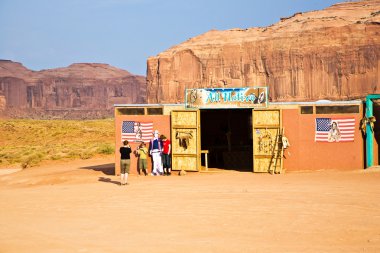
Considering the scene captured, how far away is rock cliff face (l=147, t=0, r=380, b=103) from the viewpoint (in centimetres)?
11444

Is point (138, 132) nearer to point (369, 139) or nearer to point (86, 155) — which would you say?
point (369, 139)

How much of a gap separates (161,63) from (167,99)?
32.3 ft

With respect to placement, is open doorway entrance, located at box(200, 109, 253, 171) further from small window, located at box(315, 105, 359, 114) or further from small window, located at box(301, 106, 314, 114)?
small window, located at box(315, 105, 359, 114)

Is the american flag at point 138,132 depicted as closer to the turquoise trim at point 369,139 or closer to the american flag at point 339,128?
the american flag at point 339,128

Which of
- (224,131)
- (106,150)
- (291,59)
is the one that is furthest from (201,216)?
(291,59)

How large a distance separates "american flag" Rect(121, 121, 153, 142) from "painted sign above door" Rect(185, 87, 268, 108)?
5.69 feet

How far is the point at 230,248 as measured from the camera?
9.55 m

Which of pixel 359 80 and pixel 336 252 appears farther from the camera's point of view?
pixel 359 80

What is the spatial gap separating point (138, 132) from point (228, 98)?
11.9ft

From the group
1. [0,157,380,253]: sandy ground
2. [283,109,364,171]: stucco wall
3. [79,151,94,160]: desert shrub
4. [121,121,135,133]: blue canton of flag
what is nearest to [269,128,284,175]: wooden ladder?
[283,109,364,171]: stucco wall

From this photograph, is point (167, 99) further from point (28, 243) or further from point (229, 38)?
point (28, 243)

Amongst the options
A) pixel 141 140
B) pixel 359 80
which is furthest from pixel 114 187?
pixel 359 80

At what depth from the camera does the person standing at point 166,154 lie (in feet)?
71.5

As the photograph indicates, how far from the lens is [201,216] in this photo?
12422mm
